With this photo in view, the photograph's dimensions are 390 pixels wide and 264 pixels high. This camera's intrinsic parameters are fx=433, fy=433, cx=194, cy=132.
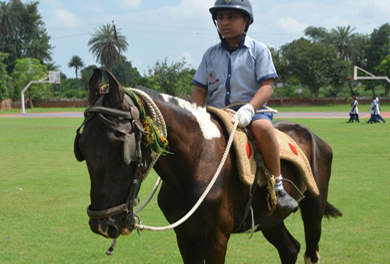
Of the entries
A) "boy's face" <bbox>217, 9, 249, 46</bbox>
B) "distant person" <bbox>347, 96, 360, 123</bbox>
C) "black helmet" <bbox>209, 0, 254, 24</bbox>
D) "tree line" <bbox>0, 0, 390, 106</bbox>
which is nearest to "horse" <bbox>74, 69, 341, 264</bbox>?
"boy's face" <bbox>217, 9, 249, 46</bbox>

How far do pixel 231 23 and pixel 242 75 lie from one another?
407mm

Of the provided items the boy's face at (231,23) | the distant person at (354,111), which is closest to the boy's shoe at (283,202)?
the boy's face at (231,23)

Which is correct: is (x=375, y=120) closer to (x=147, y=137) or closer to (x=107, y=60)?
(x=147, y=137)

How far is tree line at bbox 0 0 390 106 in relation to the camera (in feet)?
190

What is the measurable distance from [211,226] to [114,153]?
2.95 feet

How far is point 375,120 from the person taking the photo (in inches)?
1016

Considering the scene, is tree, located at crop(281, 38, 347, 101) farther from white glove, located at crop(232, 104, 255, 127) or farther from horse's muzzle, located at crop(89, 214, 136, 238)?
horse's muzzle, located at crop(89, 214, 136, 238)

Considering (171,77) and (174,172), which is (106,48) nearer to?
A: (171,77)

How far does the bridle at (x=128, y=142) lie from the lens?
2242 mm

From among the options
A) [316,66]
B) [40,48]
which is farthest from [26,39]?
[316,66]

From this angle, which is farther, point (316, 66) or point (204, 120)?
point (316, 66)

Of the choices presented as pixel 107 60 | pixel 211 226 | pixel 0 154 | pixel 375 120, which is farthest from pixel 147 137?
pixel 107 60

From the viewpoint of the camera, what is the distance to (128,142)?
2250 mm

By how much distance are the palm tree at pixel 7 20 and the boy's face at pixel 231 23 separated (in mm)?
85023
